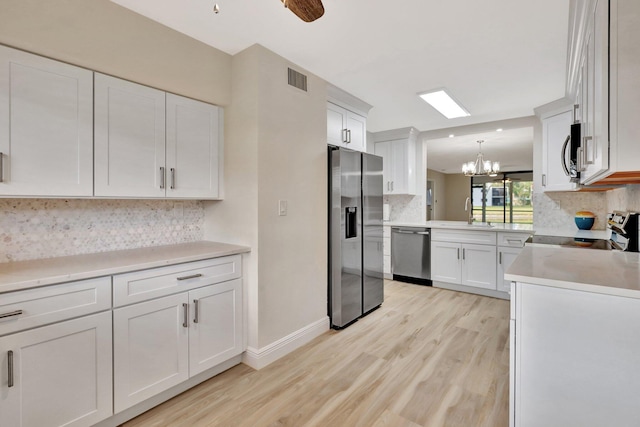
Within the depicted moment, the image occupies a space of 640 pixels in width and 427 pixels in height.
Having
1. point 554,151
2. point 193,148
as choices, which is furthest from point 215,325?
point 554,151

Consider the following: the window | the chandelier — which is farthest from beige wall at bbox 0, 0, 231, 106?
the window

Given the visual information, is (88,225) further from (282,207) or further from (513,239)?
(513,239)

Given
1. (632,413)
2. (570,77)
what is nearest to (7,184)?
(632,413)

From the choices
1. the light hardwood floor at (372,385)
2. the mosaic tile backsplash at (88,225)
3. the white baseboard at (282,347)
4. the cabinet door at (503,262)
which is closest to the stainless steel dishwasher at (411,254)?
the cabinet door at (503,262)

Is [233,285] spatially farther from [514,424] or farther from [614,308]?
[614,308]

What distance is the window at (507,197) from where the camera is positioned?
31.2 feet

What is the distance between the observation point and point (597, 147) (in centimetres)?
139

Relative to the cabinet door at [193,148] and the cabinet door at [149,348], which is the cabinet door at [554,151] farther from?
the cabinet door at [149,348]

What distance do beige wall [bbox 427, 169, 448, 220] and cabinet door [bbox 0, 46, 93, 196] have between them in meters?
9.64

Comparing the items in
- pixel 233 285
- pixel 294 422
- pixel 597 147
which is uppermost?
pixel 597 147

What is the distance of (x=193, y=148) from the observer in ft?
7.84

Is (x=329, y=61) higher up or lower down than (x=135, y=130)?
higher up

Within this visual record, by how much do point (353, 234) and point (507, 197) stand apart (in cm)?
847

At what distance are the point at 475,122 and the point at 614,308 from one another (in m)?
3.84
